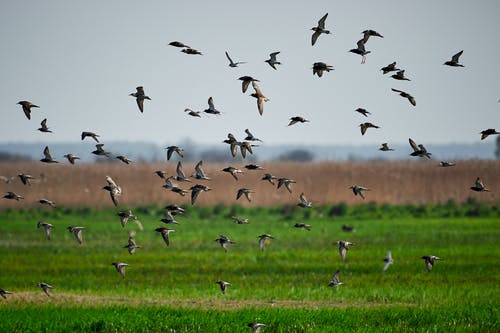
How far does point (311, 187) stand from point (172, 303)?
3413 centimetres

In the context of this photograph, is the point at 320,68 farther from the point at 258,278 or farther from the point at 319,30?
the point at 258,278

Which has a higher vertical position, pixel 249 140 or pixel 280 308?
pixel 249 140

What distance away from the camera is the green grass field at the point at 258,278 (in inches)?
878

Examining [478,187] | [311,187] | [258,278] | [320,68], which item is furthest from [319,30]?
[311,187]

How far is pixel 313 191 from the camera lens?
192ft

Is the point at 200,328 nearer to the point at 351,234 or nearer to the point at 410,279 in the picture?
the point at 410,279

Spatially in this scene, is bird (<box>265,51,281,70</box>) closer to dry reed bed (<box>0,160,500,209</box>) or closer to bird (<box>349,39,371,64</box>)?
bird (<box>349,39,371,64</box>)

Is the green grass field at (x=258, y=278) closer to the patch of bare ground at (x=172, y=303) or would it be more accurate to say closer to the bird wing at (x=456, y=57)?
the patch of bare ground at (x=172, y=303)

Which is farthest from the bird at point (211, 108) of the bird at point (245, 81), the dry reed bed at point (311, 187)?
the dry reed bed at point (311, 187)

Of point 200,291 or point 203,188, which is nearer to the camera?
→ point 203,188

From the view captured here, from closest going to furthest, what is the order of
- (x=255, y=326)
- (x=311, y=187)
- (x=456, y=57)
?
1. (x=255, y=326)
2. (x=456, y=57)
3. (x=311, y=187)

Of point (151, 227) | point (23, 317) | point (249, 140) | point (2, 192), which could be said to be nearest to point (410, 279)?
point (249, 140)

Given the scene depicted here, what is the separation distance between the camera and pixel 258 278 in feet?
99.1

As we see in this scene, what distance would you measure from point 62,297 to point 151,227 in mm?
21771
